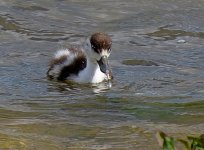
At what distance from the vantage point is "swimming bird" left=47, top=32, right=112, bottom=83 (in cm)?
735

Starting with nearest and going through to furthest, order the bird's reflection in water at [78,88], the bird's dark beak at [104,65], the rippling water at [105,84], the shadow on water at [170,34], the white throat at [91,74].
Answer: the rippling water at [105,84]
the bird's reflection in water at [78,88]
the bird's dark beak at [104,65]
the white throat at [91,74]
the shadow on water at [170,34]

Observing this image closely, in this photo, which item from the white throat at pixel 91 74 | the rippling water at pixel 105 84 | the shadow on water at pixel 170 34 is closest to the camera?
the rippling water at pixel 105 84

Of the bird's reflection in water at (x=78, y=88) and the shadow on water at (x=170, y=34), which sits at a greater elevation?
the shadow on water at (x=170, y=34)

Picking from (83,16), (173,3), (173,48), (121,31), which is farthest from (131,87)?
(173,3)

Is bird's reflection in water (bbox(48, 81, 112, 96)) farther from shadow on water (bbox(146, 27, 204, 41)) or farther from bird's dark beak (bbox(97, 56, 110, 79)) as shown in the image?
shadow on water (bbox(146, 27, 204, 41))


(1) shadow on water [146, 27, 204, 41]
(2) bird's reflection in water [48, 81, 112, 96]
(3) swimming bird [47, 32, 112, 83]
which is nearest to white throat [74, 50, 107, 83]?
(3) swimming bird [47, 32, 112, 83]

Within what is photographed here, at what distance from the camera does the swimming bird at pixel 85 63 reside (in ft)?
24.1

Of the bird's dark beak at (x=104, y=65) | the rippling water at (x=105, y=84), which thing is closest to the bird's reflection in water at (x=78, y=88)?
the rippling water at (x=105, y=84)

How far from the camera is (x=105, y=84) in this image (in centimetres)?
736

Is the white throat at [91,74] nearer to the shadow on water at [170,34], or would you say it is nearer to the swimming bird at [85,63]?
the swimming bird at [85,63]

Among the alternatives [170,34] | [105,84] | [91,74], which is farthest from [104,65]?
[170,34]

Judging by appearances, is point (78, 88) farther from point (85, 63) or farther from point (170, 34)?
point (170, 34)

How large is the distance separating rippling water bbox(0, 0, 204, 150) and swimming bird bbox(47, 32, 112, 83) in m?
0.16

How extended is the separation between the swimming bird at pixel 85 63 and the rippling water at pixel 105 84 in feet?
0.54
